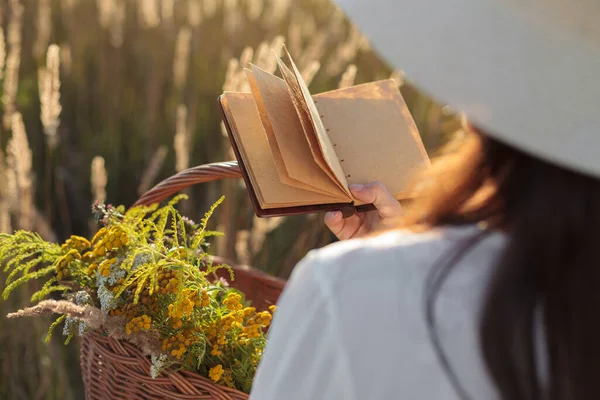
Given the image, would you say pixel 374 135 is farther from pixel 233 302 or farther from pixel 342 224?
pixel 233 302

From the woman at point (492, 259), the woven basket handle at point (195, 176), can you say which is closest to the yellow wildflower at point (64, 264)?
the woven basket handle at point (195, 176)

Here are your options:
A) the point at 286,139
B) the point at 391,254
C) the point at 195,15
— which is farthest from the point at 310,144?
the point at 195,15

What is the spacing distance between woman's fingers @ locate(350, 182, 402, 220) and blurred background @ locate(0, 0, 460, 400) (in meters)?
0.61

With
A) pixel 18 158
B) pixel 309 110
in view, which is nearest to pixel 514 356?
pixel 309 110

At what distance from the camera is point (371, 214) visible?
55.2 inches

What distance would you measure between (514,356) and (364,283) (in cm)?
12

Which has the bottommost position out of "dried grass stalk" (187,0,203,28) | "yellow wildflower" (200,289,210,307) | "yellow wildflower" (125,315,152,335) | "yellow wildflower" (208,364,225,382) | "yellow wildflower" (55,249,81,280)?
"yellow wildflower" (208,364,225,382)

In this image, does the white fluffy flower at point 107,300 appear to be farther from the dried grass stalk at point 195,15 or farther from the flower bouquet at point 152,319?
the dried grass stalk at point 195,15

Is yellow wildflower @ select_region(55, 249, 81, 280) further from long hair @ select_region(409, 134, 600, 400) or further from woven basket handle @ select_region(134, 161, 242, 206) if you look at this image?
long hair @ select_region(409, 134, 600, 400)

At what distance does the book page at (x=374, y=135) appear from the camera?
53.7 inches

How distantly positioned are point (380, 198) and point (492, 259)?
732 mm

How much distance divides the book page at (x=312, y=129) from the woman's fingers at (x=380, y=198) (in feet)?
0.08

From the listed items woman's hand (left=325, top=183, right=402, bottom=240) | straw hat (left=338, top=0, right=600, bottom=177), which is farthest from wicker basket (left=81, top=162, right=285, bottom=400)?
straw hat (left=338, top=0, right=600, bottom=177)

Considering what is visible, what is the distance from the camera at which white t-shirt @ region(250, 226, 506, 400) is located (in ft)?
1.87
